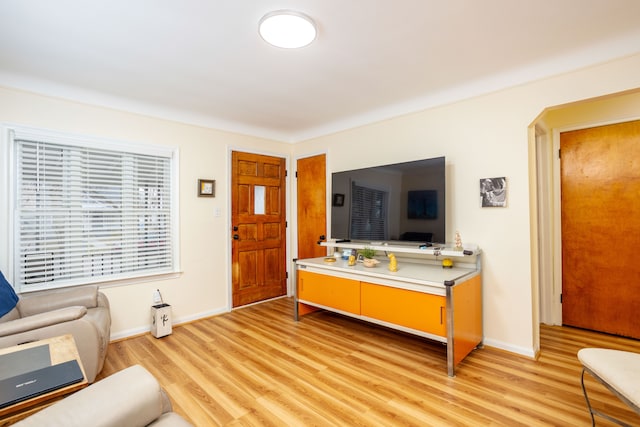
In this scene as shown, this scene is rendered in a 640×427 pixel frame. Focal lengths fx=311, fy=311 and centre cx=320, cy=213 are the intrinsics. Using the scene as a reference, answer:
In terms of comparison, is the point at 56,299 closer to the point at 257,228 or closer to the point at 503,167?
the point at 257,228

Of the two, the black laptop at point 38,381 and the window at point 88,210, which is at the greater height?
the window at point 88,210

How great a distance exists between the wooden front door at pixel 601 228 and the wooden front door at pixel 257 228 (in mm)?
3389

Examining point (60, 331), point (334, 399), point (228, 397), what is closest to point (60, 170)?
point (60, 331)

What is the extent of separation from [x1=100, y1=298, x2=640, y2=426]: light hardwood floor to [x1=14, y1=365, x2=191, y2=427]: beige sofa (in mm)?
918

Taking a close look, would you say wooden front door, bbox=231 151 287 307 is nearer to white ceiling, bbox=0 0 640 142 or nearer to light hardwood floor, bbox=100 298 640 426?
light hardwood floor, bbox=100 298 640 426

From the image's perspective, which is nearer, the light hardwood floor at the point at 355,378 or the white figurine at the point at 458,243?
the light hardwood floor at the point at 355,378

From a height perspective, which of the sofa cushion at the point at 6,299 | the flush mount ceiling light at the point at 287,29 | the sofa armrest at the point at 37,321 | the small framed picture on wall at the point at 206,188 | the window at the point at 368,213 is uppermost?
the flush mount ceiling light at the point at 287,29

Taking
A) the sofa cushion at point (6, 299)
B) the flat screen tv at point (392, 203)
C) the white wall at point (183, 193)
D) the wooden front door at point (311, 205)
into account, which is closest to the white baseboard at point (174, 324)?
the white wall at point (183, 193)

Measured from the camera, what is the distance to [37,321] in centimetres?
194

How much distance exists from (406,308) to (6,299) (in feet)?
9.55

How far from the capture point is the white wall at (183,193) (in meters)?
2.71

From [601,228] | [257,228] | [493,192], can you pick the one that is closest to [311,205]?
[257,228]

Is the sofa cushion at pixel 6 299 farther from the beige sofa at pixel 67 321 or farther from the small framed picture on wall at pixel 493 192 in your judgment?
the small framed picture on wall at pixel 493 192

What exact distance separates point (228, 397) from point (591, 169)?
3846mm
